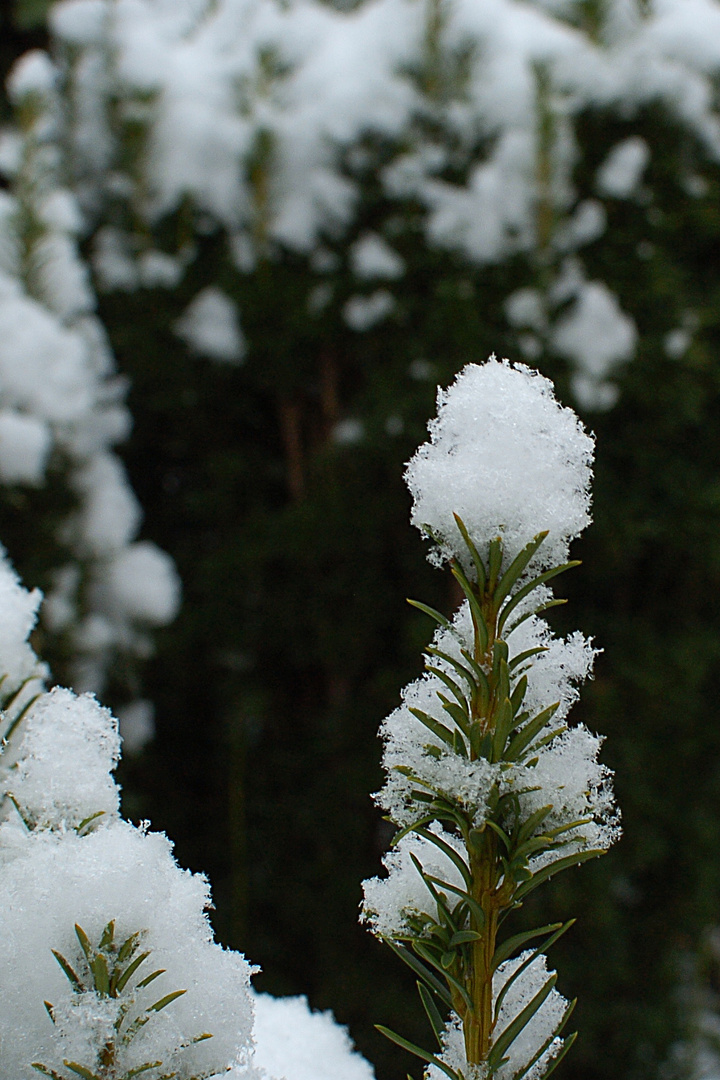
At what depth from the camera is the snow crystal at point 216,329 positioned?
6.16 feet

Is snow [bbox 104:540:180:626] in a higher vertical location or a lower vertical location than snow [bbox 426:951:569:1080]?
higher

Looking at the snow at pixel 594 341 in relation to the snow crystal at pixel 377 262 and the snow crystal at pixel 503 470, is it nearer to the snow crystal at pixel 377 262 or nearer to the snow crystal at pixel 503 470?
the snow crystal at pixel 377 262

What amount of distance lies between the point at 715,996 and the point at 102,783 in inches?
96.0

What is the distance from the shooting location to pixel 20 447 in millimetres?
1318

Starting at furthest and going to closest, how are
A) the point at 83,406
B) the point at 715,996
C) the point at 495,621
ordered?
1. the point at 715,996
2. the point at 83,406
3. the point at 495,621

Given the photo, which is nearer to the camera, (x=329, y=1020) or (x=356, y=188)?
(x=329, y=1020)

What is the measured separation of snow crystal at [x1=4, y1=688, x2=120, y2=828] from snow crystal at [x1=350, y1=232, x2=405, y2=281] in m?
1.54

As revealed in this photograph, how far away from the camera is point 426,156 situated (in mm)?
1795

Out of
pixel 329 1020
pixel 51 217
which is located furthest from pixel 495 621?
pixel 51 217

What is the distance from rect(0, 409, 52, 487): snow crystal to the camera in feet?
4.30

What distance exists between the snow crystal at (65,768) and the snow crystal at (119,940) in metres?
0.03

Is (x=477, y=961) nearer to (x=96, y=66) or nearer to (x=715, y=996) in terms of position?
(x=96, y=66)

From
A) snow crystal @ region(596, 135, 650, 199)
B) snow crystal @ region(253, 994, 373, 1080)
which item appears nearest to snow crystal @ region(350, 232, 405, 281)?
snow crystal @ region(596, 135, 650, 199)

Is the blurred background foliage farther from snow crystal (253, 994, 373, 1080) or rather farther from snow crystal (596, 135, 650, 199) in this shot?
snow crystal (253, 994, 373, 1080)
